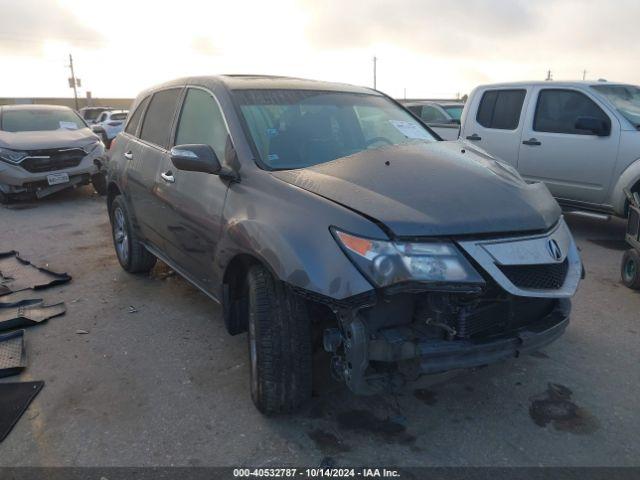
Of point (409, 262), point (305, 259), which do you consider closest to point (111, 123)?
point (305, 259)

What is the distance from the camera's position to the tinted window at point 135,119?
4902 millimetres

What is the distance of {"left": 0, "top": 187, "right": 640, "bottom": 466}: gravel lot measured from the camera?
8.29ft

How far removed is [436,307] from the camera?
231 cm

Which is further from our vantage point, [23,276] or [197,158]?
[23,276]

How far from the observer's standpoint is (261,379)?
2.68 metres

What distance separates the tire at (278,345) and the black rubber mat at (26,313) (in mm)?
2321

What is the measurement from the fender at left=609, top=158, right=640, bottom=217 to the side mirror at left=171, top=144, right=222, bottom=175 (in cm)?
485

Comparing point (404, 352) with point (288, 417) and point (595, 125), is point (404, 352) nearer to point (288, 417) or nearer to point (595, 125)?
point (288, 417)

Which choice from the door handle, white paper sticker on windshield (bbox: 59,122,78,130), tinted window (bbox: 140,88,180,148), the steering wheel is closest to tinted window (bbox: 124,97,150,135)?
tinted window (bbox: 140,88,180,148)

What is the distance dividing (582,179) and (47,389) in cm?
610

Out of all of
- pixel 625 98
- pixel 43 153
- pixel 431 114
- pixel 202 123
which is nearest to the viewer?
pixel 202 123

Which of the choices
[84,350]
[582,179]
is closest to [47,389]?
[84,350]

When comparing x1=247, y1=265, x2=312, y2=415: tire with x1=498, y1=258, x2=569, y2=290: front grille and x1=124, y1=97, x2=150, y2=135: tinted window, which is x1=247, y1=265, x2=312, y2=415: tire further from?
x1=124, y1=97, x2=150, y2=135: tinted window

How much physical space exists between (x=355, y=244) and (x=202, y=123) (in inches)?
73.9
